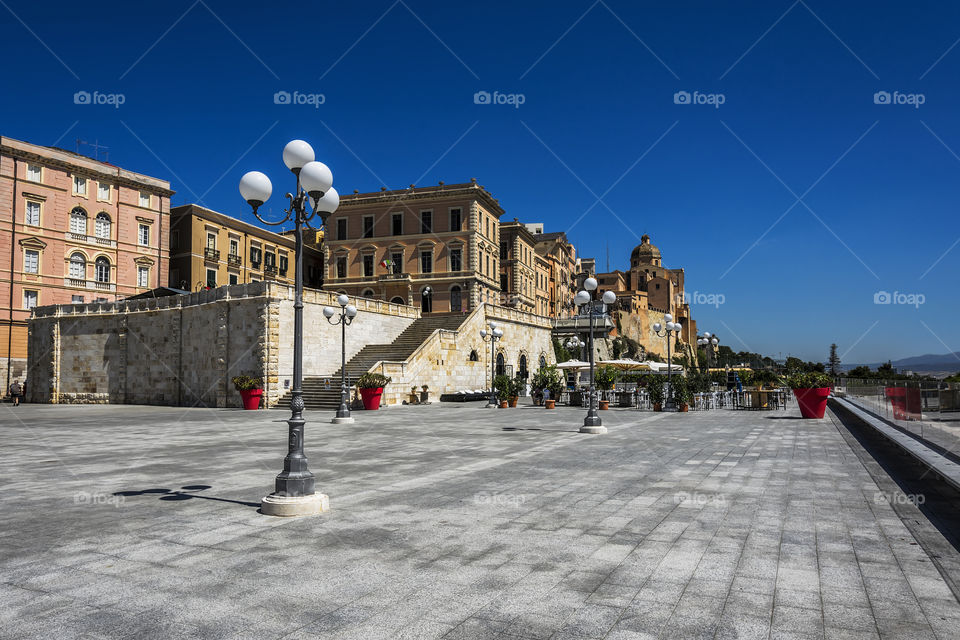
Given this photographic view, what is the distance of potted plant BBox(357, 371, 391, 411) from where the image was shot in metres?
23.2

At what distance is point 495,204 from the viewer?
171 feet

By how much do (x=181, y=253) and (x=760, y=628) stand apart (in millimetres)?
48700

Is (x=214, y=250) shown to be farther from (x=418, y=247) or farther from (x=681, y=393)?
(x=681, y=393)

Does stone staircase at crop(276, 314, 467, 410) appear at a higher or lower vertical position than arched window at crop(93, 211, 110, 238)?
lower

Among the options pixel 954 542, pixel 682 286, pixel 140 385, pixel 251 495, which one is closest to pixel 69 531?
pixel 251 495

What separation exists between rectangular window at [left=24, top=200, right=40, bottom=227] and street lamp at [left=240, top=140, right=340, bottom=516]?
1580 inches

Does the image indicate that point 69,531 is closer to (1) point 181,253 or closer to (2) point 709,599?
(2) point 709,599

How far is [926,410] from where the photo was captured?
11.4 meters

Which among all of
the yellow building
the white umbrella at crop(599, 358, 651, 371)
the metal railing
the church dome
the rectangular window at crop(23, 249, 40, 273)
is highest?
the church dome

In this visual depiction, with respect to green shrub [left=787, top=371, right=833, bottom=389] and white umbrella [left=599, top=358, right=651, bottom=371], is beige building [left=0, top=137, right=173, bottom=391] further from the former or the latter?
green shrub [left=787, top=371, right=833, bottom=389]

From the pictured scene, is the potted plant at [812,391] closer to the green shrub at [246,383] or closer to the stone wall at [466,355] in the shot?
the stone wall at [466,355]

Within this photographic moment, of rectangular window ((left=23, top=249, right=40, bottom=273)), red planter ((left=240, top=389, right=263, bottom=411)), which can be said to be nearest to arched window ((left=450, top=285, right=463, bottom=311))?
red planter ((left=240, top=389, right=263, bottom=411))

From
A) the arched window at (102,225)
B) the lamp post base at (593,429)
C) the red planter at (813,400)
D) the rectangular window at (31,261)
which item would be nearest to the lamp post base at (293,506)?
the lamp post base at (593,429)

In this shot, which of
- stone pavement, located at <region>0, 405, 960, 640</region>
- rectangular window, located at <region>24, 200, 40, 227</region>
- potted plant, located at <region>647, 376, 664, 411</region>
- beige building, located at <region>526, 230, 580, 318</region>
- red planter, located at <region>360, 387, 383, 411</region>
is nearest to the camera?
stone pavement, located at <region>0, 405, 960, 640</region>
